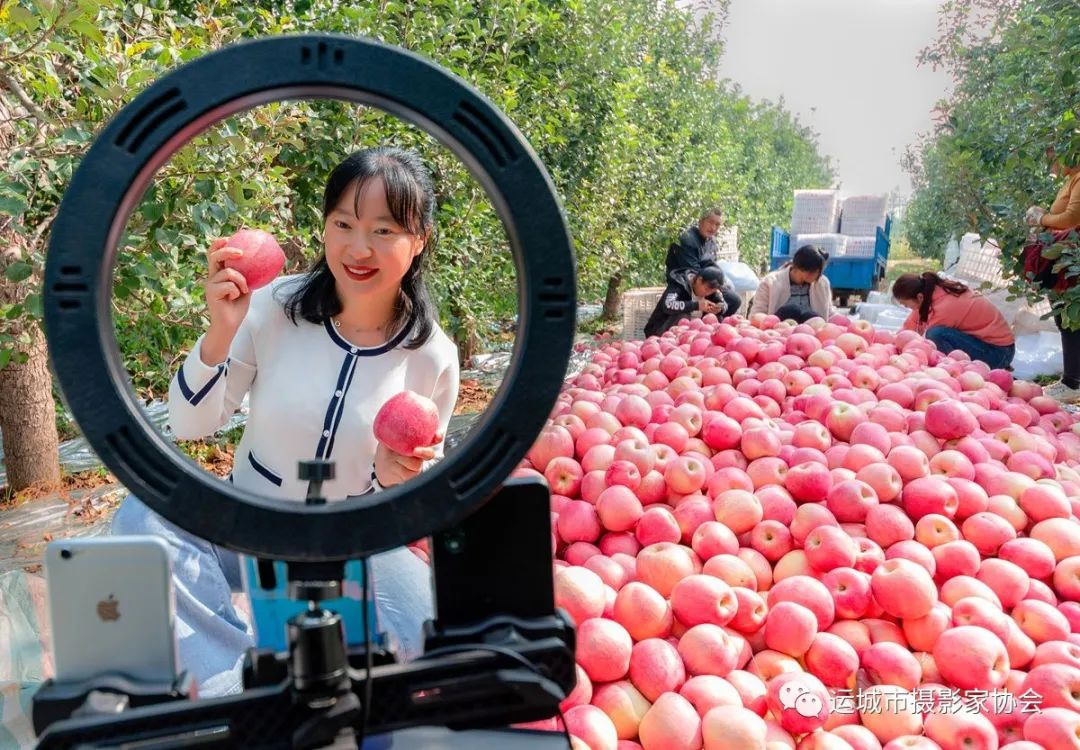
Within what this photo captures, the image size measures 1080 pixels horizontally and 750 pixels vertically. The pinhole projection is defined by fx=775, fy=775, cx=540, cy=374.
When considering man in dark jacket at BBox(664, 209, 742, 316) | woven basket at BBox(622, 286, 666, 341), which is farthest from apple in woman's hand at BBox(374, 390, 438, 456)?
woven basket at BBox(622, 286, 666, 341)

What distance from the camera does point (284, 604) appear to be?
0.70 meters

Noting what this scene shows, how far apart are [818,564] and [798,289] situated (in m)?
4.04

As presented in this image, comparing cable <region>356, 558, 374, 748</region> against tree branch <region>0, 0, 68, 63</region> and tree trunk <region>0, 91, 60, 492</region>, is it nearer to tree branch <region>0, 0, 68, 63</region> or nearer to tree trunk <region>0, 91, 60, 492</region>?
tree branch <region>0, 0, 68, 63</region>

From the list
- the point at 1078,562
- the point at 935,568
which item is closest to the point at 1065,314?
the point at 1078,562

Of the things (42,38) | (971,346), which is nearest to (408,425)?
(42,38)

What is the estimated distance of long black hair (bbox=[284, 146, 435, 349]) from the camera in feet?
3.41

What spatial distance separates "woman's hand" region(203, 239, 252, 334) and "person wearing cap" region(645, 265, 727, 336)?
4.86 metres

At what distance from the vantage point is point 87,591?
60cm

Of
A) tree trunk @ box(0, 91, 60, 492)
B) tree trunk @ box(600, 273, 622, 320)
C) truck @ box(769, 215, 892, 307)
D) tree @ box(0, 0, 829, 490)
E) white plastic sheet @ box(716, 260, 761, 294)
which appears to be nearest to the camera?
tree @ box(0, 0, 829, 490)

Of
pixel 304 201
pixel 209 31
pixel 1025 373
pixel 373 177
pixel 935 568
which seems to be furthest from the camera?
pixel 1025 373

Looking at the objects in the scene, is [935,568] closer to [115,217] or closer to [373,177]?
[373,177]

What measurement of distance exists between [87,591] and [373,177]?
63 centimetres

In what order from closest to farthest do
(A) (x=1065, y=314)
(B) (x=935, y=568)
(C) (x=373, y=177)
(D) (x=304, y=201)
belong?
(C) (x=373, y=177) < (B) (x=935, y=568) < (D) (x=304, y=201) < (A) (x=1065, y=314)

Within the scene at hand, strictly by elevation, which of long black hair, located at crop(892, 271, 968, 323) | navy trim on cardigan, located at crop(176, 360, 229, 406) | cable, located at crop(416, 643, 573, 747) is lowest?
cable, located at crop(416, 643, 573, 747)
